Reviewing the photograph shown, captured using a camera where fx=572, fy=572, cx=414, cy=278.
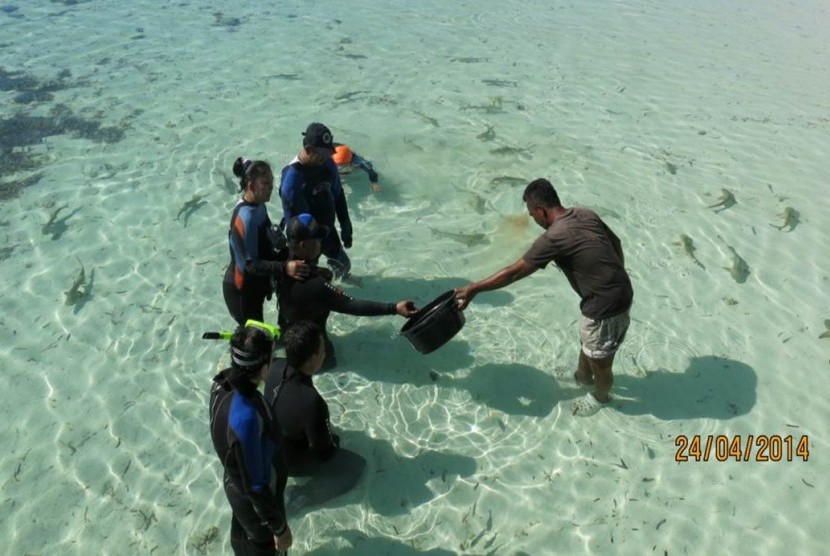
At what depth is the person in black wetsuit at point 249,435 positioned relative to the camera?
3307 mm

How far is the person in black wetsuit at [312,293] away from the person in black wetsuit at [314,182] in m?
1.02

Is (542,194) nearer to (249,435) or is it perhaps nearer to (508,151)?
(249,435)

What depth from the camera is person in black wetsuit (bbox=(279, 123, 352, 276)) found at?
18.3 ft

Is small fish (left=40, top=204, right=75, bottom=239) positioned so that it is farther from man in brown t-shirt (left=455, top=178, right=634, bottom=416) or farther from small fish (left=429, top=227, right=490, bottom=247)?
man in brown t-shirt (left=455, top=178, right=634, bottom=416)

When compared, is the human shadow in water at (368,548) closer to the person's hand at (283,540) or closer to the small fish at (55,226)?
the person's hand at (283,540)

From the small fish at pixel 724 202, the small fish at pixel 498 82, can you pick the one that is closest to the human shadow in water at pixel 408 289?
the small fish at pixel 724 202

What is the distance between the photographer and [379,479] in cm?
509

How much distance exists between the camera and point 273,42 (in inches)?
584

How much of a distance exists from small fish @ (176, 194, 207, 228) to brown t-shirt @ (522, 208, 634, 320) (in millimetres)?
5699

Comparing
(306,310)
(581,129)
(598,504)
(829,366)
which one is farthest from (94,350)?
(581,129)

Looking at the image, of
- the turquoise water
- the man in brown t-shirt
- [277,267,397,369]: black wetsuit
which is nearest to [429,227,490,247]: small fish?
the turquoise water

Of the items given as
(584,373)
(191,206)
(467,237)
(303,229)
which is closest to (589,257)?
(584,373)

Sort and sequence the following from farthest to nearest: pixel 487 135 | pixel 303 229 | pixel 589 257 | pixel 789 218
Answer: pixel 487 135
pixel 789 218
pixel 589 257
pixel 303 229
